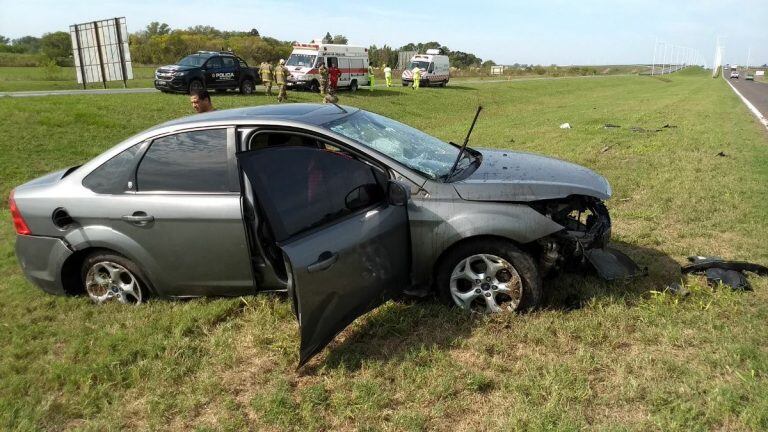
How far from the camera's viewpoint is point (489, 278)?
376cm

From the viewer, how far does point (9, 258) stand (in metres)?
5.63

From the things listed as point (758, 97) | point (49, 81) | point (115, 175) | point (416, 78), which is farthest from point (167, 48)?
point (115, 175)

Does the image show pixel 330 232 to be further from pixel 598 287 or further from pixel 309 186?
pixel 598 287

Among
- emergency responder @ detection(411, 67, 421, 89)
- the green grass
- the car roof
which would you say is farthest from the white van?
the car roof

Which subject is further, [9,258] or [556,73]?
[556,73]

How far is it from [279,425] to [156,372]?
1.05 metres

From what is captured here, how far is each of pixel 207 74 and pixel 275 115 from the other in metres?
19.4

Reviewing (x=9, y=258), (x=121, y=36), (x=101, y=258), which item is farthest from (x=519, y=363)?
(x=121, y=36)

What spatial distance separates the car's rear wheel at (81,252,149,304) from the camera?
13.7 ft

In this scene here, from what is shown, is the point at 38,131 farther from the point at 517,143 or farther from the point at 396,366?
the point at 396,366

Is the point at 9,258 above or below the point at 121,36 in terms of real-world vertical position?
below

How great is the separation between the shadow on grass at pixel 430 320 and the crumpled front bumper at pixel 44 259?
2.30 m

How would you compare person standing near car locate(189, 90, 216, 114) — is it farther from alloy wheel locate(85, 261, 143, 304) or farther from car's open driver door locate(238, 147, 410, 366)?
car's open driver door locate(238, 147, 410, 366)

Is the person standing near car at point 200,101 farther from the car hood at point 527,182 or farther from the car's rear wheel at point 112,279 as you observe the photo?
the car hood at point 527,182
